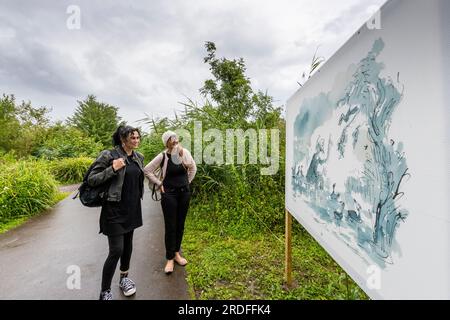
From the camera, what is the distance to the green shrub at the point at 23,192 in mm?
5459

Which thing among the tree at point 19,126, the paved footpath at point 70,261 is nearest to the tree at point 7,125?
the tree at point 19,126

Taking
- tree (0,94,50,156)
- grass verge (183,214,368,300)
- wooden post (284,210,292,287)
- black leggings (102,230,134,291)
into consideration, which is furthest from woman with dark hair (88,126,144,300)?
tree (0,94,50,156)

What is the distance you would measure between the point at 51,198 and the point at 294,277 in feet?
22.8

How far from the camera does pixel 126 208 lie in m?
2.23

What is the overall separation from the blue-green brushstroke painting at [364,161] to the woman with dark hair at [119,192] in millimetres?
1723

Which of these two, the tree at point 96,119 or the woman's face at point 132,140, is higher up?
the tree at point 96,119

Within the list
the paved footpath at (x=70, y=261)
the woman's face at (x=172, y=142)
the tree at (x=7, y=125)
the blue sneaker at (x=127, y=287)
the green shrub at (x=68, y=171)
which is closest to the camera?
the blue sneaker at (x=127, y=287)

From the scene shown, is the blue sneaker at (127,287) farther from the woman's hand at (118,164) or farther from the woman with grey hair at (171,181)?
the woman's hand at (118,164)

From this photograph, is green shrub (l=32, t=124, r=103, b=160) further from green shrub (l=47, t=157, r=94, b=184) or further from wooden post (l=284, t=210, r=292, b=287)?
wooden post (l=284, t=210, r=292, b=287)

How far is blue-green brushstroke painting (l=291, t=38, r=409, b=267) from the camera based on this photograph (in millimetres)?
975

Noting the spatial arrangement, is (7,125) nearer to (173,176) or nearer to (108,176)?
(173,176)

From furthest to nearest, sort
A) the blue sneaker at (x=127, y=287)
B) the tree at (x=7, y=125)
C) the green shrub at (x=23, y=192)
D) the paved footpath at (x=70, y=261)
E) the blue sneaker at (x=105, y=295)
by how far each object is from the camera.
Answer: the tree at (x=7, y=125) < the green shrub at (x=23, y=192) < the paved footpath at (x=70, y=261) < the blue sneaker at (x=127, y=287) < the blue sneaker at (x=105, y=295)

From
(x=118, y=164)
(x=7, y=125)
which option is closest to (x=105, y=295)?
(x=118, y=164)
